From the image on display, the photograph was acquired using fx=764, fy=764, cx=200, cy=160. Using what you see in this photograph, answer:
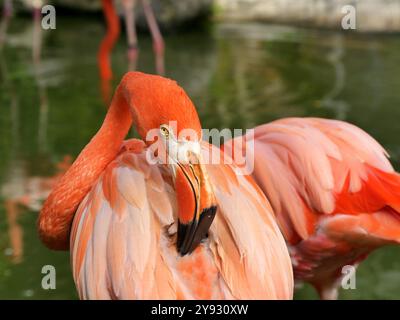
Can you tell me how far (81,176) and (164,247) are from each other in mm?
498

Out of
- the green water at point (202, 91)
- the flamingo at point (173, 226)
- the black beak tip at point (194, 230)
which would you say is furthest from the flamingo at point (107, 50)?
the black beak tip at point (194, 230)

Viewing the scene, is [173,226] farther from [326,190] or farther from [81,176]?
[326,190]

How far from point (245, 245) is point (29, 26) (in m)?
7.87

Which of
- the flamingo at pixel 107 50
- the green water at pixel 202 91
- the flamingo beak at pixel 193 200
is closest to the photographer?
the flamingo beak at pixel 193 200

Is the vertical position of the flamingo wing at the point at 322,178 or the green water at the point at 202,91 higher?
the flamingo wing at the point at 322,178

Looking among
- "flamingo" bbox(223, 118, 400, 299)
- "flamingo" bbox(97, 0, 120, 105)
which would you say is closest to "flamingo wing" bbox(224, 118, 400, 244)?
"flamingo" bbox(223, 118, 400, 299)

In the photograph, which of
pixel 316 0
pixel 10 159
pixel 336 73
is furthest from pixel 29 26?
pixel 10 159

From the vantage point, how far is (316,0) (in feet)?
30.3

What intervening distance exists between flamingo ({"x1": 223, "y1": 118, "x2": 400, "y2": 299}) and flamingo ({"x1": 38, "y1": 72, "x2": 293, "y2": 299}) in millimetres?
310

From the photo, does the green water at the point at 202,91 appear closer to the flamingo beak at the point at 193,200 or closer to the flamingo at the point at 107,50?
the flamingo at the point at 107,50

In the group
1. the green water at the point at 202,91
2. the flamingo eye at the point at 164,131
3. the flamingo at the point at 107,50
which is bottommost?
the green water at the point at 202,91

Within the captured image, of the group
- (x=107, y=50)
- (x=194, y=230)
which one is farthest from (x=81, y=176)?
(x=107, y=50)

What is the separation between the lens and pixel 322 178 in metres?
2.49

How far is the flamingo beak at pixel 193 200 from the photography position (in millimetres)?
1918
